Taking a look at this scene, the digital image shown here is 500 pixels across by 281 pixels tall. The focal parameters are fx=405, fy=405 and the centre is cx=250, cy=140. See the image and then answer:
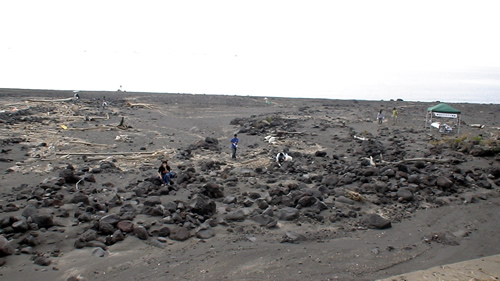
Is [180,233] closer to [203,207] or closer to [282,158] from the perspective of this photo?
[203,207]

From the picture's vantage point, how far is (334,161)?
15.4 m

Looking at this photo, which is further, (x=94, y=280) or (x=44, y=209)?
(x=44, y=209)

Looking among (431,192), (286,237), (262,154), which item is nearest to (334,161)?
(262,154)

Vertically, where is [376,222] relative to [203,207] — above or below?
below

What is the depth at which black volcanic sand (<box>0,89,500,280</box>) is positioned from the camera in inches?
273

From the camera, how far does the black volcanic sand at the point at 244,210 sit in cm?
695

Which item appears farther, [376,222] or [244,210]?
[244,210]

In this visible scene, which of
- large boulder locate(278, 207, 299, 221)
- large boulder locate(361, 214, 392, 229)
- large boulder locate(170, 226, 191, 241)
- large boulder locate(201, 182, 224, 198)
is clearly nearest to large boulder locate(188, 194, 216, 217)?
large boulder locate(170, 226, 191, 241)

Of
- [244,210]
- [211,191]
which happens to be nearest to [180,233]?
[244,210]

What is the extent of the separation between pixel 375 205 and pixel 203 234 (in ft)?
15.6

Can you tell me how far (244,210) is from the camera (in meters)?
9.66

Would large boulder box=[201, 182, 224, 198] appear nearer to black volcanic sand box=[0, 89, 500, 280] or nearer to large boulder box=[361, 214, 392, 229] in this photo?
black volcanic sand box=[0, 89, 500, 280]

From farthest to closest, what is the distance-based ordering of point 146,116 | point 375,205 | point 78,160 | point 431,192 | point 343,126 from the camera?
point 146,116, point 343,126, point 78,160, point 431,192, point 375,205

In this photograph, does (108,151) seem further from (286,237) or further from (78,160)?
(286,237)
